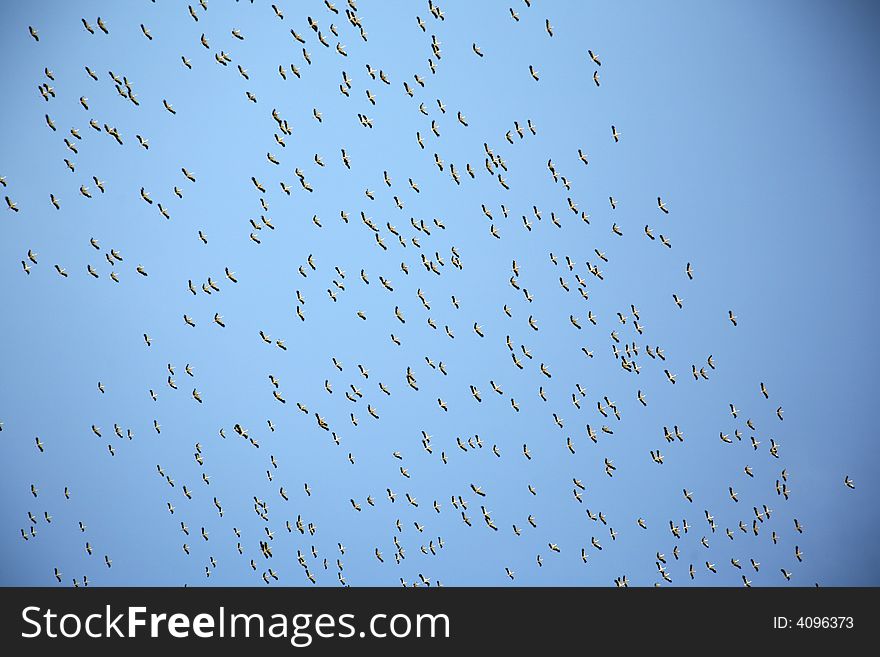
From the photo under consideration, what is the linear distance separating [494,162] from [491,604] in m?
10.1

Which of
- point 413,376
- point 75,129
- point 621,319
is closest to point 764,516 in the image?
point 621,319

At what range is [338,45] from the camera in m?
15.2

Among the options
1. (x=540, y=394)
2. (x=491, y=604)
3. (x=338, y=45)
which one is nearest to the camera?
(x=491, y=604)

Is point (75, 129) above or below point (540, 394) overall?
above

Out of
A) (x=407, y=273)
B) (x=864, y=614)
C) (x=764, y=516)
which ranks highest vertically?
(x=407, y=273)

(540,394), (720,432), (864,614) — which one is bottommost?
(864,614)

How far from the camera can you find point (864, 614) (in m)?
7.26

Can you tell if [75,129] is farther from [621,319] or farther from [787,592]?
[787,592]

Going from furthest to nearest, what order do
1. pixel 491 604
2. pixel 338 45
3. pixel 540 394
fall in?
pixel 540 394, pixel 338 45, pixel 491 604

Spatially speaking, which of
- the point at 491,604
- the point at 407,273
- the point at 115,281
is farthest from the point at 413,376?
the point at 491,604

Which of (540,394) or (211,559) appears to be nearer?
(211,559)

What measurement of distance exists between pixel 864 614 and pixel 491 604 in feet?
10.1

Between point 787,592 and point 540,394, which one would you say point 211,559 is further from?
point 787,592

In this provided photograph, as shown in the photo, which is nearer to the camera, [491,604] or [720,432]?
[491,604]
